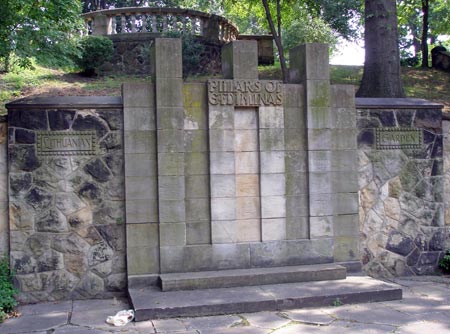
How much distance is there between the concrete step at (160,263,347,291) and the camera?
23.2 feet

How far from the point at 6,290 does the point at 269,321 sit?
336 cm

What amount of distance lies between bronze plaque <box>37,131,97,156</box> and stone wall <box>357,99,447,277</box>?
4.07 metres

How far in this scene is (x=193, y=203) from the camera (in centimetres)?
760

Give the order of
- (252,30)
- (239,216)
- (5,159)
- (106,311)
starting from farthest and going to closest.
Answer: (252,30)
(239,216)
(5,159)
(106,311)

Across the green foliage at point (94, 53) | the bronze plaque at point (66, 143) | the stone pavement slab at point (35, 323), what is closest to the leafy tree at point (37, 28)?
the bronze plaque at point (66, 143)

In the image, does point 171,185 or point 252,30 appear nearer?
point 171,185

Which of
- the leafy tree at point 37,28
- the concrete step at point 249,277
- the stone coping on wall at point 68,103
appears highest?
the leafy tree at point 37,28

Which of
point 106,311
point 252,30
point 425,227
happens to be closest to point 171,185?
point 106,311

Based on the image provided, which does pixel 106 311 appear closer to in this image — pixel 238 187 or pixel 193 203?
pixel 193 203

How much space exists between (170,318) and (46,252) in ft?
6.95

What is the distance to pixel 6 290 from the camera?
6848 mm

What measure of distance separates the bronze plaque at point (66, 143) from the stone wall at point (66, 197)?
13 mm

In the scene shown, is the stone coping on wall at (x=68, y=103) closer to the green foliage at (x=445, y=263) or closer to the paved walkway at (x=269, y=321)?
the paved walkway at (x=269, y=321)

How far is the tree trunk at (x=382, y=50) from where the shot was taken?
1227 cm
